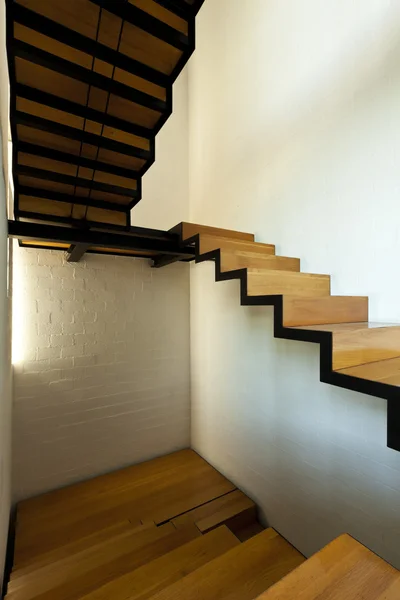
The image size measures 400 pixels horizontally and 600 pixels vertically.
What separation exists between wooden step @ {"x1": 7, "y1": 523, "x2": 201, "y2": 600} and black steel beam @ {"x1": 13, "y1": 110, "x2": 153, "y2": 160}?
8.05 ft

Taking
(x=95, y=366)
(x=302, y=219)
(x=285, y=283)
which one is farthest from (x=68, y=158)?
(x=95, y=366)

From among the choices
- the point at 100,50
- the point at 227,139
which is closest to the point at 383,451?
the point at 100,50

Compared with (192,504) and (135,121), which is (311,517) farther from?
(135,121)

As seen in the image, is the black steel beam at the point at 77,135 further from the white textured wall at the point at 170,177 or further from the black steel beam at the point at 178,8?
the white textured wall at the point at 170,177

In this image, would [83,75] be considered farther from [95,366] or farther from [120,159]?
[95,366]

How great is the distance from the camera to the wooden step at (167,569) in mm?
1429

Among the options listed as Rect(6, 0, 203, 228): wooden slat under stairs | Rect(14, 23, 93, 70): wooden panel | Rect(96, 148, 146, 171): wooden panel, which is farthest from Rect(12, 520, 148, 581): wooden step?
Rect(14, 23, 93, 70): wooden panel

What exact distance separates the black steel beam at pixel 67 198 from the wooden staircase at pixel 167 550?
1.96 metres

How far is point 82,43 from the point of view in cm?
102

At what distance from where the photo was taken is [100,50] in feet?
3.48

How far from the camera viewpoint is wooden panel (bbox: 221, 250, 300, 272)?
1460 millimetres

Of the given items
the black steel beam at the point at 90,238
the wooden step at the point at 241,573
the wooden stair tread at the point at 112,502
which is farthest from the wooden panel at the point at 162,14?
the wooden stair tread at the point at 112,502

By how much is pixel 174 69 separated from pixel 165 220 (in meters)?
1.78

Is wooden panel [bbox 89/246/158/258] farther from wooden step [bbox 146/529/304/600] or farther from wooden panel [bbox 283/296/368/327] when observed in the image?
wooden step [bbox 146/529/304/600]
